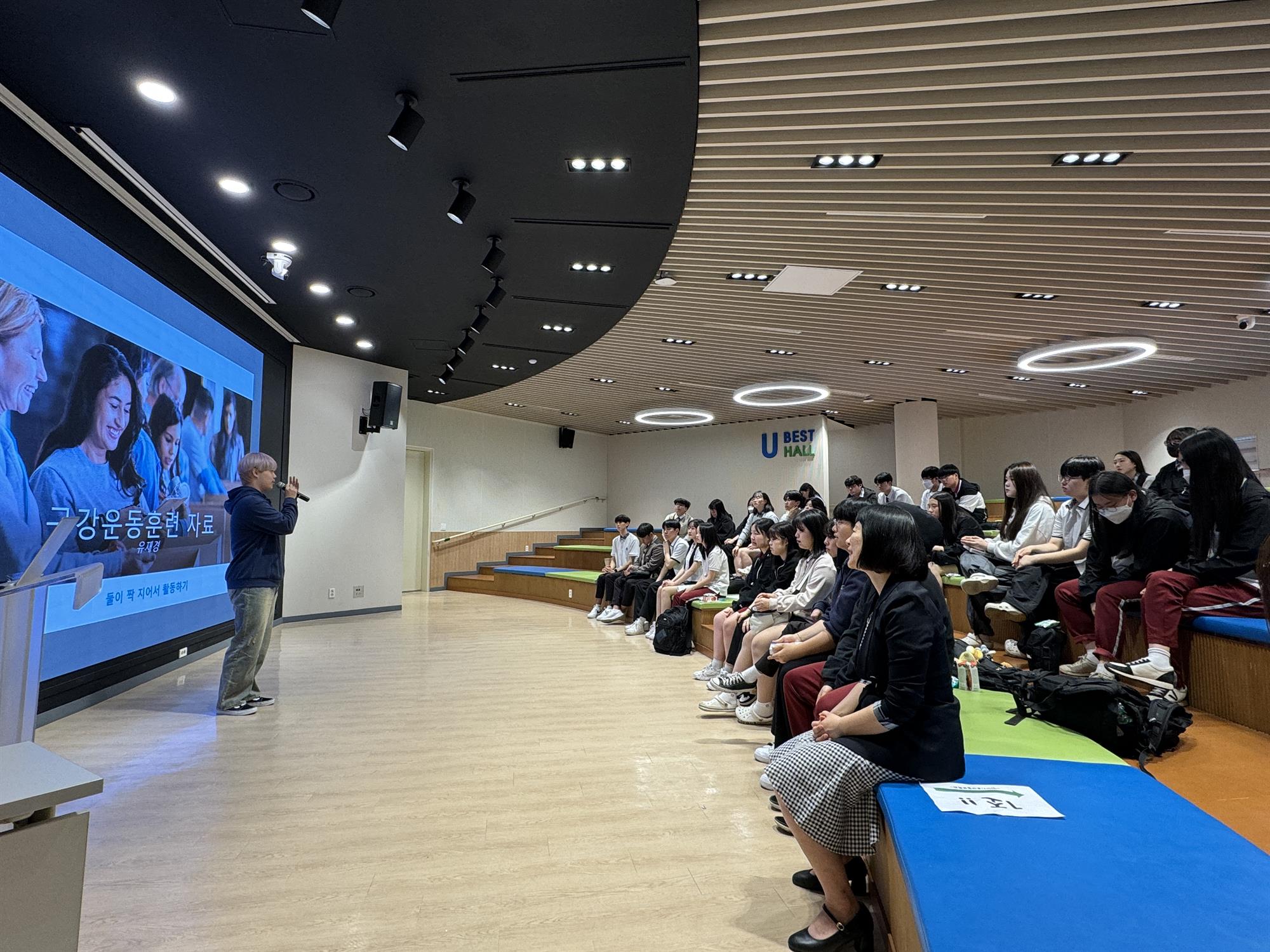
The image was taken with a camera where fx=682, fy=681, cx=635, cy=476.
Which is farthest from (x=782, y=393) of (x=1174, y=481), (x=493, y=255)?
(x=493, y=255)

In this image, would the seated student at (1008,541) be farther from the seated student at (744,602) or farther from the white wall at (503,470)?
the white wall at (503,470)

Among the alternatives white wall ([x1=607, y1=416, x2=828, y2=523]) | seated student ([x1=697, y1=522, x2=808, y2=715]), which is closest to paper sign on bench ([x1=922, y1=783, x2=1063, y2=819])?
seated student ([x1=697, y1=522, x2=808, y2=715])

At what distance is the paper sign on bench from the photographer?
6.25 feet

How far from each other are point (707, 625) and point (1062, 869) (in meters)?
5.18

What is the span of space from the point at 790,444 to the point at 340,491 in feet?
29.3

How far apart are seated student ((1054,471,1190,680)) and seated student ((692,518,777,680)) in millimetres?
2138

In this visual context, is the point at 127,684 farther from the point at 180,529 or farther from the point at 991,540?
the point at 991,540

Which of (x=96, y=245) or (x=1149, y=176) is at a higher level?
(x=1149, y=176)

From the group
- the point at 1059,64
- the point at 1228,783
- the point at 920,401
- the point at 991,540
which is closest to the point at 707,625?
the point at 991,540

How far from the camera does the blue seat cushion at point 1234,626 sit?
119 inches

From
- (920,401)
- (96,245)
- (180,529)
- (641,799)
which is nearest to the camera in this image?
(641,799)

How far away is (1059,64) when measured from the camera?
10.5 ft

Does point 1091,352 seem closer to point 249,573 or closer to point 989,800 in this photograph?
point 989,800

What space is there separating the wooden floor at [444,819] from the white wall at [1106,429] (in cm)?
954
